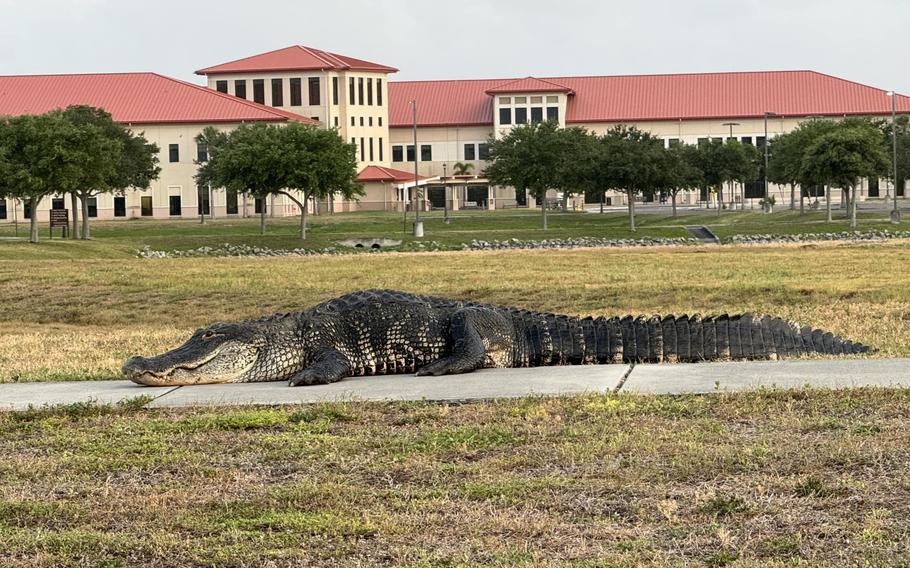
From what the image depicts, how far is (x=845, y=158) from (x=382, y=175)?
49.5 metres

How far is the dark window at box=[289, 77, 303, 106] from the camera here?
372 feet

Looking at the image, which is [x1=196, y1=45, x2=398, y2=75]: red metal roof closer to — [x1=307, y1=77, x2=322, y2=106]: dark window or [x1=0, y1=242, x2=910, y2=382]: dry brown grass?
[x1=307, y1=77, x2=322, y2=106]: dark window

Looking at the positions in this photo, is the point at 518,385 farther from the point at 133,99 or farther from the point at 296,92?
the point at 296,92

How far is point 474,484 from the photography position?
6926 mm

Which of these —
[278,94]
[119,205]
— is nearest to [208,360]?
[119,205]

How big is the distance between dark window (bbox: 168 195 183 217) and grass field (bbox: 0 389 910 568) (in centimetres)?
9646

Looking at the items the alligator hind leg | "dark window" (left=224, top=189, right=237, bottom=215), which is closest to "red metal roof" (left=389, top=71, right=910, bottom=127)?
"dark window" (left=224, top=189, right=237, bottom=215)

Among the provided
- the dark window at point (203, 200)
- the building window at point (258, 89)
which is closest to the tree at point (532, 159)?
the dark window at point (203, 200)

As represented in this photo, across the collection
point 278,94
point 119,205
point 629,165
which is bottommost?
point 119,205

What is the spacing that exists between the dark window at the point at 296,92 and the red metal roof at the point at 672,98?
12561 millimetres

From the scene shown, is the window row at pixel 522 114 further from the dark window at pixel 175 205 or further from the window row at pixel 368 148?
the dark window at pixel 175 205

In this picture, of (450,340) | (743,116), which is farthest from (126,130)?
(450,340)

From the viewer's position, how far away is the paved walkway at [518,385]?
9.82m

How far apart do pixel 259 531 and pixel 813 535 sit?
98.9 inches
